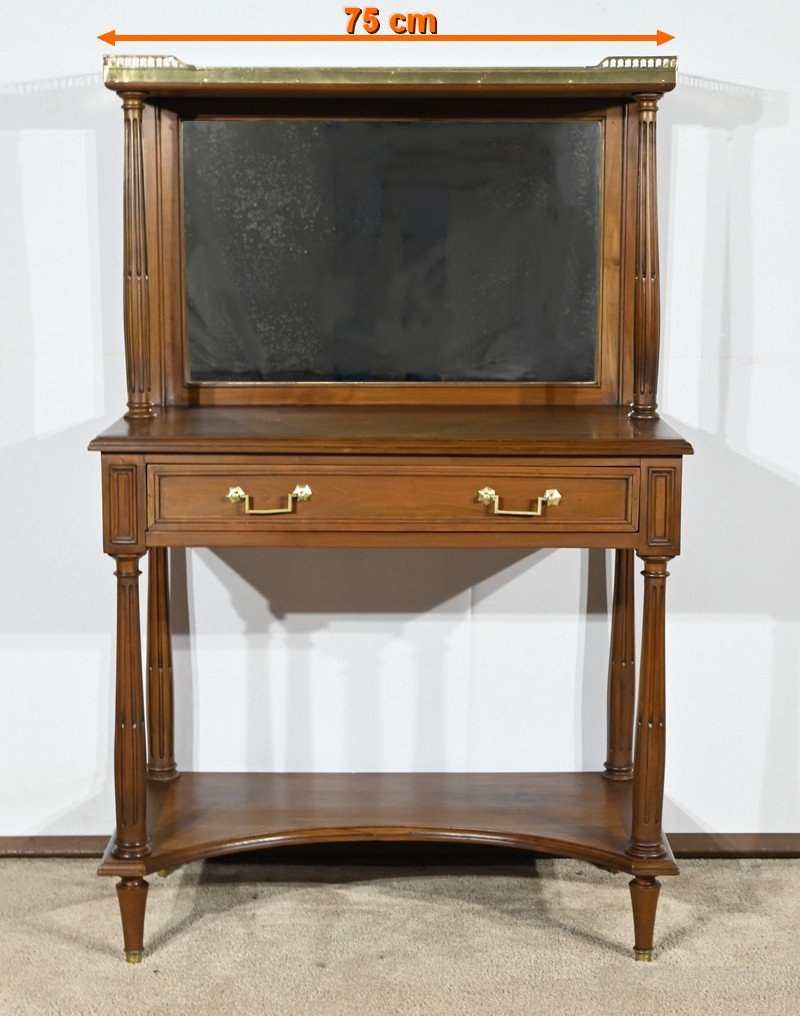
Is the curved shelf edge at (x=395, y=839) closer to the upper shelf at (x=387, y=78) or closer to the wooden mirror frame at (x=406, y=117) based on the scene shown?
the wooden mirror frame at (x=406, y=117)

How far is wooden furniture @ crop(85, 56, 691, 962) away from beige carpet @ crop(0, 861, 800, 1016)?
0.12m

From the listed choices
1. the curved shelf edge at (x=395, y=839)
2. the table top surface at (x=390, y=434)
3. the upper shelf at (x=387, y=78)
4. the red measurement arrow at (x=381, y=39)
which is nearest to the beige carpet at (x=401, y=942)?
the curved shelf edge at (x=395, y=839)

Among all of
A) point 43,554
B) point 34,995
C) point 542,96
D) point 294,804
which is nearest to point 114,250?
point 43,554

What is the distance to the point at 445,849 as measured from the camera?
2994mm

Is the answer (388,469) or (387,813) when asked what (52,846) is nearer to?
(387,813)

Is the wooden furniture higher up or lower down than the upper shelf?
lower down

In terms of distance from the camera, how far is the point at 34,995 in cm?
245

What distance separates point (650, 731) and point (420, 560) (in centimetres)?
68

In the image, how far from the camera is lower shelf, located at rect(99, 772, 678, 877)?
8.57 feet

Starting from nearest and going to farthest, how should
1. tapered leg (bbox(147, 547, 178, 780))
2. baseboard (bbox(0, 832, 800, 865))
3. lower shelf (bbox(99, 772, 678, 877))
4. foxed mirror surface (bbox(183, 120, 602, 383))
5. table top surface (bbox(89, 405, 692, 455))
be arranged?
table top surface (bbox(89, 405, 692, 455))
lower shelf (bbox(99, 772, 678, 877))
foxed mirror surface (bbox(183, 120, 602, 383))
tapered leg (bbox(147, 547, 178, 780))
baseboard (bbox(0, 832, 800, 865))

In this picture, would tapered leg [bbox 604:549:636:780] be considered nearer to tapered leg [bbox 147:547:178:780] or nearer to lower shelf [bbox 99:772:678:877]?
lower shelf [bbox 99:772:678:877]

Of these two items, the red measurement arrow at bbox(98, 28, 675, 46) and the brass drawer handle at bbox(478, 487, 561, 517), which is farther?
the red measurement arrow at bbox(98, 28, 675, 46)

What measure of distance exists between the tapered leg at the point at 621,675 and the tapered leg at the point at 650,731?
0.36m

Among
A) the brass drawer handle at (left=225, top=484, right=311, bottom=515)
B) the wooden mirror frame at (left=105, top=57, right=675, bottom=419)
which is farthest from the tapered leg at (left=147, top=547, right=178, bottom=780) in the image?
the brass drawer handle at (left=225, top=484, right=311, bottom=515)
